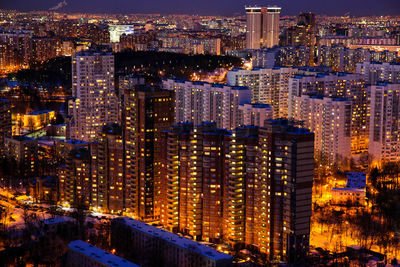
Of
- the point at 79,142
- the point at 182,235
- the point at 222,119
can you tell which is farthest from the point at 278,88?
the point at 182,235

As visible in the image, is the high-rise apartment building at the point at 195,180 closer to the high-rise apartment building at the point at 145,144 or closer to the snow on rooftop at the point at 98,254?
the high-rise apartment building at the point at 145,144

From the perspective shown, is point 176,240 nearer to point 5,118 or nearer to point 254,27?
point 5,118

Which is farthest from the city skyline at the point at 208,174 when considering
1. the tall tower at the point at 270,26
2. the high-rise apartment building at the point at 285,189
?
the tall tower at the point at 270,26

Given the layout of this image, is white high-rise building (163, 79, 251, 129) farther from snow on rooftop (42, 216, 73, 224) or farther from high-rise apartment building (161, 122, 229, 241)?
snow on rooftop (42, 216, 73, 224)

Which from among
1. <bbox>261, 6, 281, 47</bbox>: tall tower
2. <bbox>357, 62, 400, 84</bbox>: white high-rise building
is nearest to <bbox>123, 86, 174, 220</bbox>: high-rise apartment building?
<bbox>357, 62, 400, 84</bbox>: white high-rise building

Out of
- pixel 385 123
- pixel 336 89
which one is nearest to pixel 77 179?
pixel 385 123

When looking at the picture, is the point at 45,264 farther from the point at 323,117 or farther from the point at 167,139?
the point at 323,117

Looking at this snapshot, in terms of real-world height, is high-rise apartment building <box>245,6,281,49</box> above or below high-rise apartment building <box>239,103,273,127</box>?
above
